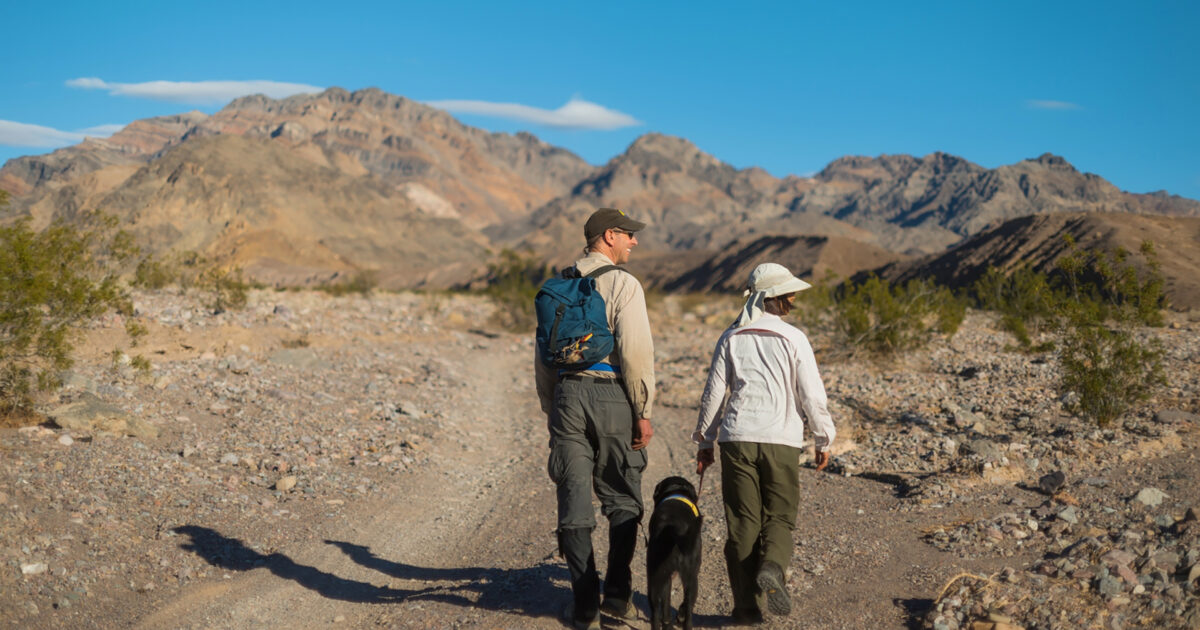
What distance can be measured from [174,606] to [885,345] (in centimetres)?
1219

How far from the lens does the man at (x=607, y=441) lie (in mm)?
3889

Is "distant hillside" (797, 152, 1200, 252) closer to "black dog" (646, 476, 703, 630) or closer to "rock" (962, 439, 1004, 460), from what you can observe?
"rock" (962, 439, 1004, 460)

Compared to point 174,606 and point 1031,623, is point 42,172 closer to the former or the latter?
point 174,606

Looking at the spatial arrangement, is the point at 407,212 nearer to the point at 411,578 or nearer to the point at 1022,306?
the point at 1022,306

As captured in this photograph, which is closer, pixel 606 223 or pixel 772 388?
pixel 772 388

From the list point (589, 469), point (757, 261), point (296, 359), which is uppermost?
point (757, 261)

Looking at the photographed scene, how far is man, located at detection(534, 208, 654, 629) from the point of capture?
3.89 metres

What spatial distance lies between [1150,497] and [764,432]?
336cm

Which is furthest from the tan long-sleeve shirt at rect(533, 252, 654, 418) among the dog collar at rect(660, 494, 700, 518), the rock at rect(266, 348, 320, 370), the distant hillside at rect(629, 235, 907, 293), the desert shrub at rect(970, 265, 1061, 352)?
the distant hillside at rect(629, 235, 907, 293)

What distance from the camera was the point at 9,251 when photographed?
23.1 feet

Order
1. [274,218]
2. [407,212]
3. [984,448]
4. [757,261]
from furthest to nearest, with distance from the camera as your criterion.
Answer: [407,212], [274,218], [757,261], [984,448]

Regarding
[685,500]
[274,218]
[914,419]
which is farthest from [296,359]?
[274,218]

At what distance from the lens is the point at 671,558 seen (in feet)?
12.2

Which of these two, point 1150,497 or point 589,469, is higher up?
point 589,469
